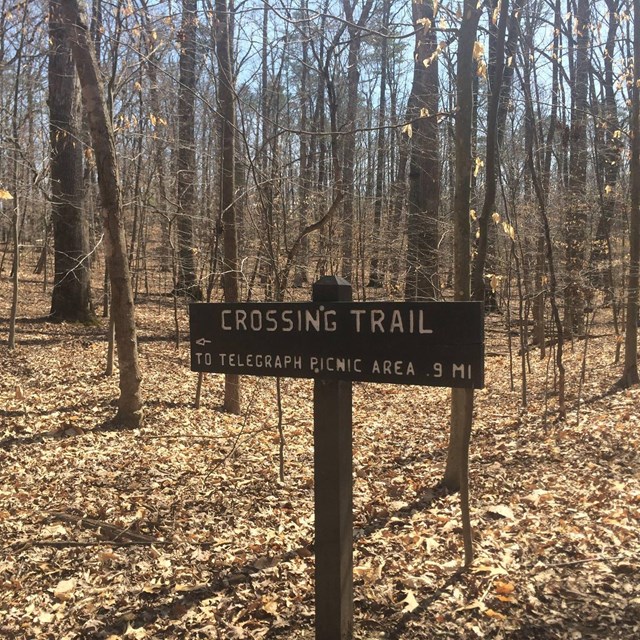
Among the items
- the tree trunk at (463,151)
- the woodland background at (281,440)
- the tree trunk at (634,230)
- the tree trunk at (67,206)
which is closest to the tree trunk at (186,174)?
the woodland background at (281,440)

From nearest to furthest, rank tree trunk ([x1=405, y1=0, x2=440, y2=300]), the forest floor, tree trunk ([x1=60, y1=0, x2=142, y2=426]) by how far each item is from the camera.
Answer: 1. the forest floor
2. tree trunk ([x1=60, y1=0, x2=142, y2=426])
3. tree trunk ([x1=405, y1=0, x2=440, y2=300])

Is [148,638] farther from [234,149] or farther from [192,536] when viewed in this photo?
[234,149]

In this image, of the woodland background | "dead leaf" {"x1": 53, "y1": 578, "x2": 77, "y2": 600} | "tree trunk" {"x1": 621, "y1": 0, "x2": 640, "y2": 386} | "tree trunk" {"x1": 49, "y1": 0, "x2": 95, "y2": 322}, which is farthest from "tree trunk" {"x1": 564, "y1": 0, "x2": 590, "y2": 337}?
"tree trunk" {"x1": 49, "y1": 0, "x2": 95, "y2": 322}

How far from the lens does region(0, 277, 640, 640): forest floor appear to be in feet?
10.9

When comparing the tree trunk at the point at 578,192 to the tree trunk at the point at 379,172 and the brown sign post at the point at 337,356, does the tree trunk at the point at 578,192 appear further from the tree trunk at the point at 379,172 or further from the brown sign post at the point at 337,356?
the brown sign post at the point at 337,356

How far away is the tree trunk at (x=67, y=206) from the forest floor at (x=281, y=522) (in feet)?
12.2

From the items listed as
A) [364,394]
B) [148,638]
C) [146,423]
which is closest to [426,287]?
[364,394]

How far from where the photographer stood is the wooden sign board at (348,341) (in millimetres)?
2422

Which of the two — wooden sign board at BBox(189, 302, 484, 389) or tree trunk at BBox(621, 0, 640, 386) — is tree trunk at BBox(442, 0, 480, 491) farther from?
tree trunk at BBox(621, 0, 640, 386)

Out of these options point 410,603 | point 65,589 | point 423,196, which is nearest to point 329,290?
point 410,603

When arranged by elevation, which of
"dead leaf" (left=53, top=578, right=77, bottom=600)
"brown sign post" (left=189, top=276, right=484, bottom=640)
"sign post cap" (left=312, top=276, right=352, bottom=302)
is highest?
"sign post cap" (left=312, top=276, right=352, bottom=302)

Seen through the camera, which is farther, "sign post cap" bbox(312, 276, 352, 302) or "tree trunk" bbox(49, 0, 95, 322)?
"tree trunk" bbox(49, 0, 95, 322)

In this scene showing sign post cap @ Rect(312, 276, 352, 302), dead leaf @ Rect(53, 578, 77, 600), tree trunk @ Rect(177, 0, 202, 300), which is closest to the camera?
sign post cap @ Rect(312, 276, 352, 302)

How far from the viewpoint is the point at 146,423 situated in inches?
279
